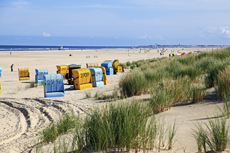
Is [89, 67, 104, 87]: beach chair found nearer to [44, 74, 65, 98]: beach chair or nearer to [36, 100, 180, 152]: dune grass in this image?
[44, 74, 65, 98]: beach chair

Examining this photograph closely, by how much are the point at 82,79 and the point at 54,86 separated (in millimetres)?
2351

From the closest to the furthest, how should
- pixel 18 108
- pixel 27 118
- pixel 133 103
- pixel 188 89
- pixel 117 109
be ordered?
pixel 117 109, pixel 133 103, pixel 188 89, pixel 27 118, pixel 18 108

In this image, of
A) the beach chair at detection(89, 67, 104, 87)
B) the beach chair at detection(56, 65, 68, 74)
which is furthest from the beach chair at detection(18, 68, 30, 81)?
the beach chair at detection(89, 67, 104, 87)

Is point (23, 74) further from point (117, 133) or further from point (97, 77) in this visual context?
point (117, 133)

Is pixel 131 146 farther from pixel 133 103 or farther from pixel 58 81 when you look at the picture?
pixel 58 81

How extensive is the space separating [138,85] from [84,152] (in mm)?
5835

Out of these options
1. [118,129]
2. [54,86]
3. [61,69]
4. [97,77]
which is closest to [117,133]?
[118,129]

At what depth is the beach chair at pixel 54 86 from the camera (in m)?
11.3

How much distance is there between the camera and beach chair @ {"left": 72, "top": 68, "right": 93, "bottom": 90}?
43.7 feet

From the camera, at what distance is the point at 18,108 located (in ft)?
30.7

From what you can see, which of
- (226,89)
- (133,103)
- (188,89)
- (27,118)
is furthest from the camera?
(27,118)

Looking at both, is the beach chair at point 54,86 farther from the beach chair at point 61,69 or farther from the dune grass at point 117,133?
the beach chair at point 61,69

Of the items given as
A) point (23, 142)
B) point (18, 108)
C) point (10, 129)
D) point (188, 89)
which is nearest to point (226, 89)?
point (188, 89)

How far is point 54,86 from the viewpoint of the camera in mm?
11492
